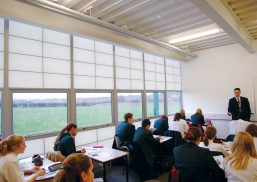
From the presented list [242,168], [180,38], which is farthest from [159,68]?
[242,168]

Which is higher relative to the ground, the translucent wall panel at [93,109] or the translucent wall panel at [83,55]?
the translucent wall panel at [83,55]

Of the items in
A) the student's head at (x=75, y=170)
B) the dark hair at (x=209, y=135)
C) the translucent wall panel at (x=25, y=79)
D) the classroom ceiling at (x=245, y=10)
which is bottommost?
the dark hair at (x=209, y=135)

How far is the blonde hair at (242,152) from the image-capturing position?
1854 millimetres

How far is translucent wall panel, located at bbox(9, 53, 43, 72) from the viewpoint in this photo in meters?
3.44

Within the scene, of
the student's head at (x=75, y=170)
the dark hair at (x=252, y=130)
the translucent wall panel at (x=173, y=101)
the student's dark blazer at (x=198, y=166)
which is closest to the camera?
the student's head at (x=75, y=170)

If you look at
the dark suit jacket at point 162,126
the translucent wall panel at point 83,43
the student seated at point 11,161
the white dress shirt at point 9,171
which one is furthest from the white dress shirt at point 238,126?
the white dress shirt at point 9,171

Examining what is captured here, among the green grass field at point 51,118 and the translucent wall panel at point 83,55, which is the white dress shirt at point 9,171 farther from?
the translucent wall panel at point 83,55

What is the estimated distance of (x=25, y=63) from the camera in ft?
11.8

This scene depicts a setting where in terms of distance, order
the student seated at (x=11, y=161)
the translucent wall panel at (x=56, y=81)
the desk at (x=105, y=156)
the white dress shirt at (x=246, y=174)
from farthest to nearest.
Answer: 1. the translucent wall panel at (x=56, y=81)
2. the desk at (x=105, y=156)
3. the student seated at (x=11, y=161)
4. the white dress shirt at (x=246, y=174)

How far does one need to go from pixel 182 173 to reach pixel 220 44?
18.8ft

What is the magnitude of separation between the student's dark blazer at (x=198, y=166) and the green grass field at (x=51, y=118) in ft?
9.21

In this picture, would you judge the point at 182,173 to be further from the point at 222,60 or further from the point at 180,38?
the point at 222,60

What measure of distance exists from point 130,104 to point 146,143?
221 centimetres

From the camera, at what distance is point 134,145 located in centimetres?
363
